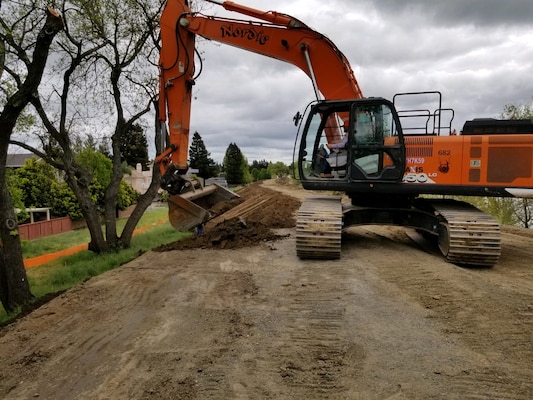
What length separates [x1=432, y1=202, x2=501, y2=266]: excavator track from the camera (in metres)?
6.58

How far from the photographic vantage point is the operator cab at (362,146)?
7234 mm

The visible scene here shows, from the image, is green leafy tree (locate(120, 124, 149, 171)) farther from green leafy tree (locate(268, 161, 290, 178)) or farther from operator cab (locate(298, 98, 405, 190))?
operator cab (locate(298, 98, 405, 190))

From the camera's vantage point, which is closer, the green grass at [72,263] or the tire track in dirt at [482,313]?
the tire track in dirt at [482,313]

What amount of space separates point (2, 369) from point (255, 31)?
7053 millimetres

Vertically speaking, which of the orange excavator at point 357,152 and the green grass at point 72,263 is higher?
the orange excavator at point 357,152

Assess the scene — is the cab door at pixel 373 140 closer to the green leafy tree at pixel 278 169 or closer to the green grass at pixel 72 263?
the green grass at pixel 72 263

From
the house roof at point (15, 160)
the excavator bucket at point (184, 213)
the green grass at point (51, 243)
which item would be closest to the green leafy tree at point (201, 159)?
the house roof at point (15, 160)

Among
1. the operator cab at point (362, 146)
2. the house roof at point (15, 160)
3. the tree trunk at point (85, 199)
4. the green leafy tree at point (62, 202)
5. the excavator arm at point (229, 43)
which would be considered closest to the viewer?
the operator cab at point (362, 146)

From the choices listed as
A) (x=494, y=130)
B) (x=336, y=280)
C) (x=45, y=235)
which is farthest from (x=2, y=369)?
(x=45, y=235)

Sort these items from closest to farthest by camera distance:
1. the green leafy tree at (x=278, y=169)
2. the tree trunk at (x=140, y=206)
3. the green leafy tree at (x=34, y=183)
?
the tree trunk at (x=140, y=206) < the green leafy tree at (x=34, y=183) < the green leafy tree at (x=278, y=169)

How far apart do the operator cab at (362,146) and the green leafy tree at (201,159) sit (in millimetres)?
54951

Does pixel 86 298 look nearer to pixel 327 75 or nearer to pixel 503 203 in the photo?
pixel 327 75

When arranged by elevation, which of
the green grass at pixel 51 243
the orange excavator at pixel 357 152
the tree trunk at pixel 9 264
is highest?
the orange excavator at pixel 357 152

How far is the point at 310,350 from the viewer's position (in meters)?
3.74
